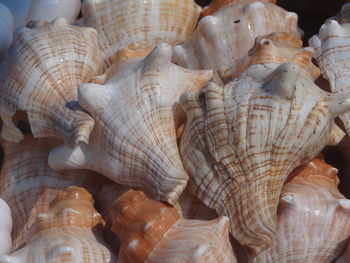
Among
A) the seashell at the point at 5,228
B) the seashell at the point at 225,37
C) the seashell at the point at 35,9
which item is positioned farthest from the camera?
the seashell at the point at 35,9

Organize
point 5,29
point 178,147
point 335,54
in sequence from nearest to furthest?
point 178,147 < point 335,54 < point 5,29

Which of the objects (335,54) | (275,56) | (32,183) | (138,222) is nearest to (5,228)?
(32,183)

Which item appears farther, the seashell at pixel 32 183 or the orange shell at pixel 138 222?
the seashell at pixel 32 183

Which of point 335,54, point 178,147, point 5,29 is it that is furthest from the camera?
point 5,29

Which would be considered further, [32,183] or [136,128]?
[32,183]

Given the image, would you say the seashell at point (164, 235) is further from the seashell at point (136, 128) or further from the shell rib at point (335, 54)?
the shell rib at point (335, 54)

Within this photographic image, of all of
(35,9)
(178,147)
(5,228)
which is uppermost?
(35,9)

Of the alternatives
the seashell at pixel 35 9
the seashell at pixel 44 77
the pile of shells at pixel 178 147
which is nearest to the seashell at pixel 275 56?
the pile of shells at pixel 178 147

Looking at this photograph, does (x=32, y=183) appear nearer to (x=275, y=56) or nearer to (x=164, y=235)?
(x=164, y=235)
